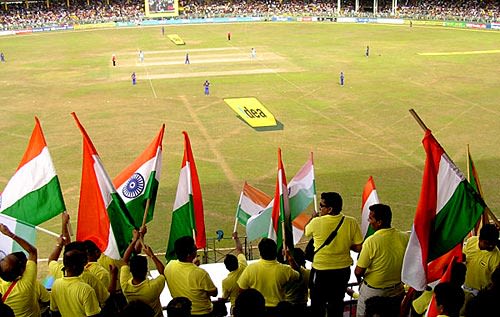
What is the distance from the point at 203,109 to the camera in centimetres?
2836

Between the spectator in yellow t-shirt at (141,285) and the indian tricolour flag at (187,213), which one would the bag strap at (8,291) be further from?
the indian tricolour flag at (187,213)

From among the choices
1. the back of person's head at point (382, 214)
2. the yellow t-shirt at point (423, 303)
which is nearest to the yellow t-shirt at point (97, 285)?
the back of person's head at point (382, 214)

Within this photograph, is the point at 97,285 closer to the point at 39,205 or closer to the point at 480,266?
the point at 39,205

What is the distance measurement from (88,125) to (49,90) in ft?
31.2

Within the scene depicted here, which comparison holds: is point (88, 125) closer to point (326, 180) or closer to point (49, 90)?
point (49, 90)

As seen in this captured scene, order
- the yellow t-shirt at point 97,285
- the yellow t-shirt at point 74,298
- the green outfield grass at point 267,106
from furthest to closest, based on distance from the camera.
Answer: the green outfield grass at point 267,106
the yellow t-shirt at point 97,285
the yellow t-shirt at point 74,298

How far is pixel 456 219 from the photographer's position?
6.52 meters

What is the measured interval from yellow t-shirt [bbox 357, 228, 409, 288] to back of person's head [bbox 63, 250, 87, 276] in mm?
2901

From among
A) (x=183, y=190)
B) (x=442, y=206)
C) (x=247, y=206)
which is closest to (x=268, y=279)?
(x=442, y=206)

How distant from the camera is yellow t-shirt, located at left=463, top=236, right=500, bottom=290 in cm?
649

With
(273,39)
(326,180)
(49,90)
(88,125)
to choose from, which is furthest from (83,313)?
(273,39)

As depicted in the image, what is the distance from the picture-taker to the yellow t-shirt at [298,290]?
636cm

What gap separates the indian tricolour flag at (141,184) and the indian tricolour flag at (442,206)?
389 cm

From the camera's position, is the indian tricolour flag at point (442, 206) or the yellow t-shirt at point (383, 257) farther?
the indian tricolour flag at point (442, 206)
